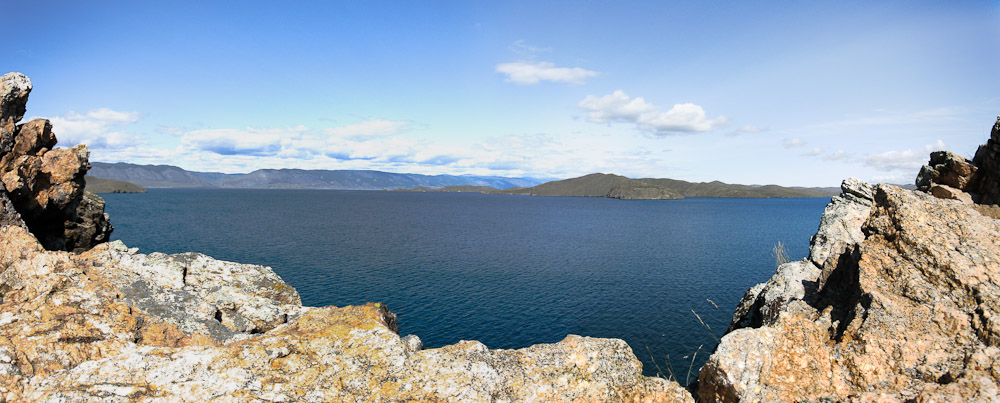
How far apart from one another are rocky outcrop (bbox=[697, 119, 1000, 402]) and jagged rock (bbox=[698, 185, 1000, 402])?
2cm

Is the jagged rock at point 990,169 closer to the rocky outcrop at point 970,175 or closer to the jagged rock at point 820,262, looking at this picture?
the rocky outcrop at point 970,175

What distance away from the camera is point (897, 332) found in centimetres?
977

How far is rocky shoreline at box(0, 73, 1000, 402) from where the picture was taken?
27.5 ft

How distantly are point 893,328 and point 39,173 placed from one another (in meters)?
29.8

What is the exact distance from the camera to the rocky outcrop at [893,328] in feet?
28.8

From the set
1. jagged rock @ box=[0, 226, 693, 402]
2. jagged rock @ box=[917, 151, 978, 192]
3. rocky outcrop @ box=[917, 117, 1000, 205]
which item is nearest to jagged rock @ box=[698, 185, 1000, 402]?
jagged rock @ box=[0, 226, 693, 402]

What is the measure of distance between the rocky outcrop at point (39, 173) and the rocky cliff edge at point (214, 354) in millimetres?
4167

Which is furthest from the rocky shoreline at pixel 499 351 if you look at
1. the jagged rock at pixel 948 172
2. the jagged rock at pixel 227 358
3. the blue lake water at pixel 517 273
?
the blue lake water at pixel 517 273

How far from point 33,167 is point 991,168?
37.4 metres

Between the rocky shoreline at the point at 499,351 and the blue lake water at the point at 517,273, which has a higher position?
the rocky shoreline at the point at 499,351

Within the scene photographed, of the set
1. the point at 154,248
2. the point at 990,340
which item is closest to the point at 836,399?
the point at 990,340

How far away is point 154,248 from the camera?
66.4m

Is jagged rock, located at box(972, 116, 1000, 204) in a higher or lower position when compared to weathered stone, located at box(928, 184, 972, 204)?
higher

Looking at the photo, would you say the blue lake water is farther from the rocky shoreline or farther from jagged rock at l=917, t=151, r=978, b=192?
the rocky shoreline
